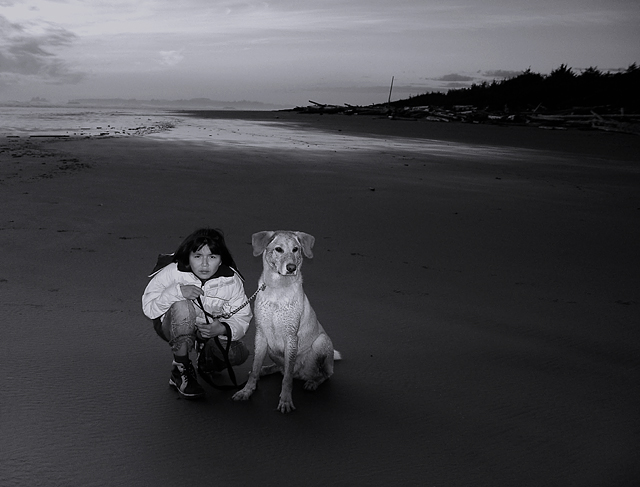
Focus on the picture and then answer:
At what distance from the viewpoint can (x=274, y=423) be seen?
308 centimetres

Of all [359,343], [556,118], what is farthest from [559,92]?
[359,343]

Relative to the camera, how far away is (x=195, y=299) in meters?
3.56

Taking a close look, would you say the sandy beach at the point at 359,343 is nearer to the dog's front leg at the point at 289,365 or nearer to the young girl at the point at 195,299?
the dog's front leg at the point at 289,365

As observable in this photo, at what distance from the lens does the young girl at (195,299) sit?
3.40 m

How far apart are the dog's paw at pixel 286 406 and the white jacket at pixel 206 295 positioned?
0.60 meters

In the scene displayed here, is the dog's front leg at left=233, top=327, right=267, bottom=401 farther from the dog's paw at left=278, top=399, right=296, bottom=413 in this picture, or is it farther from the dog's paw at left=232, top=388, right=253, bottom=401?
the dog's paw at left=278, top=399, right=296, bottom=413

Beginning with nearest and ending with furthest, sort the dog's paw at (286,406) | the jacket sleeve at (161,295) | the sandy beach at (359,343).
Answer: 1. the sandy beach at (359,343)
2. the dog's paw at (286,406)
3. the jacket sleeve at (161,295)

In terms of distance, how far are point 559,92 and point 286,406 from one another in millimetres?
39250

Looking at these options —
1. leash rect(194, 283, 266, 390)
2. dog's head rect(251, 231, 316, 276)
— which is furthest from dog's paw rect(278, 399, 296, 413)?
dog's head rect(251, 231, 316, 276)

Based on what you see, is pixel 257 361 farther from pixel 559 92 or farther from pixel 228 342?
pixel 559 92

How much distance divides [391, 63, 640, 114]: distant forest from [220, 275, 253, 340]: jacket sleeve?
28432 mm

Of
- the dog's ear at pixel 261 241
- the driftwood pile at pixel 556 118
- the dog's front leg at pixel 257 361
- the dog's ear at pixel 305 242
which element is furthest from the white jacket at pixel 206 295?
the driftwood pile at pixel 556 118

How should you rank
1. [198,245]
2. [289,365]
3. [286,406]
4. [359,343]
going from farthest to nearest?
1. [359,343]
2. [198,245]
3. [289,365]
4. [286,406]

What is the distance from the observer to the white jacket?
140 inches
